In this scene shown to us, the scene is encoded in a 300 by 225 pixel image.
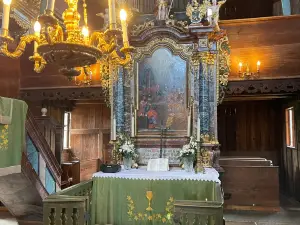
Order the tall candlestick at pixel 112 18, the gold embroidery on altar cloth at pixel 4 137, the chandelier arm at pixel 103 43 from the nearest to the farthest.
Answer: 1. the tall candlestick at pixel 112 18
2. the chandelier arm at pixel 103 43
3. the gold embroidery on altar cloth at pixel 4 137

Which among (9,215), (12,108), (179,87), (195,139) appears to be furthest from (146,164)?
(9,215)

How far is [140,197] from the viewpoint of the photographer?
5164 millimetres

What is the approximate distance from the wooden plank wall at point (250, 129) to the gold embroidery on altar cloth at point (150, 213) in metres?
6.72

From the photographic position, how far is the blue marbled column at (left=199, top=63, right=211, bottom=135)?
239 inches

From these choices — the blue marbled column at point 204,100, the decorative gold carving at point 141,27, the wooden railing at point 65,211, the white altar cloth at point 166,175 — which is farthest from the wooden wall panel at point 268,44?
the wooden railing at point 65,211

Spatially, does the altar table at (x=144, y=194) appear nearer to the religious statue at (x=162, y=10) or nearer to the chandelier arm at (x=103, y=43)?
the chandelier arm at (x=103, y=43)

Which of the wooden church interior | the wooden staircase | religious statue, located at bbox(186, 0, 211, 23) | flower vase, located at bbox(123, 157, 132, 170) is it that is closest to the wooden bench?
the wooden church interior

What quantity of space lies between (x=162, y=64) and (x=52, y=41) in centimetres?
348

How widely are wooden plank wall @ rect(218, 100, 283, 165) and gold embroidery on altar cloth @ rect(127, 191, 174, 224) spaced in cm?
672

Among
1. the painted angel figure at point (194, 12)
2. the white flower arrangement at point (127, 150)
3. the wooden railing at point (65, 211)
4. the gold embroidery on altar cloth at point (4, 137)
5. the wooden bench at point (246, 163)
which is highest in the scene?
the painted angel figure at point (194, 12)

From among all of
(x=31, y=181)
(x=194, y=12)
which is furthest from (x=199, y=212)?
(x=194, y=12)

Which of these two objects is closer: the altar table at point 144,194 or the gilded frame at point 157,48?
the altar table at point 144,194

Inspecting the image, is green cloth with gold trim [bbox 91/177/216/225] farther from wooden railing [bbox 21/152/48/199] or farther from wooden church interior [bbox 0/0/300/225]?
wooden railing [bbox 21/152/48/199]

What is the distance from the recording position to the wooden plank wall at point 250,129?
1098cm
